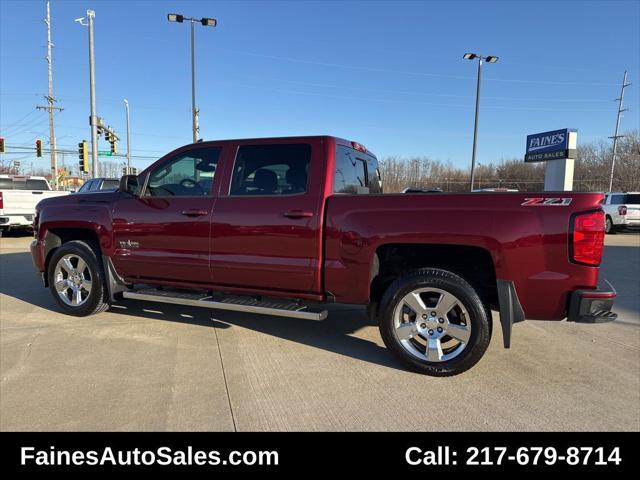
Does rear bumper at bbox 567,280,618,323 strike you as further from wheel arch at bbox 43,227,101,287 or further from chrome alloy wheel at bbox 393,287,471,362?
wheel arch at bbox 43,227,101,287

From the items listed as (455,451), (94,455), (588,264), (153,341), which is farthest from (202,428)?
(588,264)

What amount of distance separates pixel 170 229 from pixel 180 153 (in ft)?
2.73

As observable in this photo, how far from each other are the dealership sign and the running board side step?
21.2m

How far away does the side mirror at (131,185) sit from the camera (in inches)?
183

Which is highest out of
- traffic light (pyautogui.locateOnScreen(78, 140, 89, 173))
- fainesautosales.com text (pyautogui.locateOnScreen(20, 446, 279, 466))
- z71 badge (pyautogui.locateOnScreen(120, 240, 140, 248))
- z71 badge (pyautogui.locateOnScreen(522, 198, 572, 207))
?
traffic light (pyautogui.locateOnScreen(78, 140, 89, 173))

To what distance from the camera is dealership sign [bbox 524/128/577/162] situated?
20.7 metres

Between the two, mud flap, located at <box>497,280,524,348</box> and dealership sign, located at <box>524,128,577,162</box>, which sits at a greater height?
dealership sign, located at <box>524,128,577,162</box>

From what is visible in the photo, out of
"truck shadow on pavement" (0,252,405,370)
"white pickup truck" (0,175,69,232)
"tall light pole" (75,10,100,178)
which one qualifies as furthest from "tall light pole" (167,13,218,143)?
"truck shadow on pavement" (0,252,405,370)

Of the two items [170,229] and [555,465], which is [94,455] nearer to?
[170,229]

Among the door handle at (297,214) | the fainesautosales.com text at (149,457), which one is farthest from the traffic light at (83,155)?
the fainesautosales.com text at (149,457)

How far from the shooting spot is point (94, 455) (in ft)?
8.18

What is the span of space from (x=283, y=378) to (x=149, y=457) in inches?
47.9

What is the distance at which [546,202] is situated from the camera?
3.15m

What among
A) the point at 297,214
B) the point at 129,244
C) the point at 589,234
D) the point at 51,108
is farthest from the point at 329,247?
the point at 51,108
